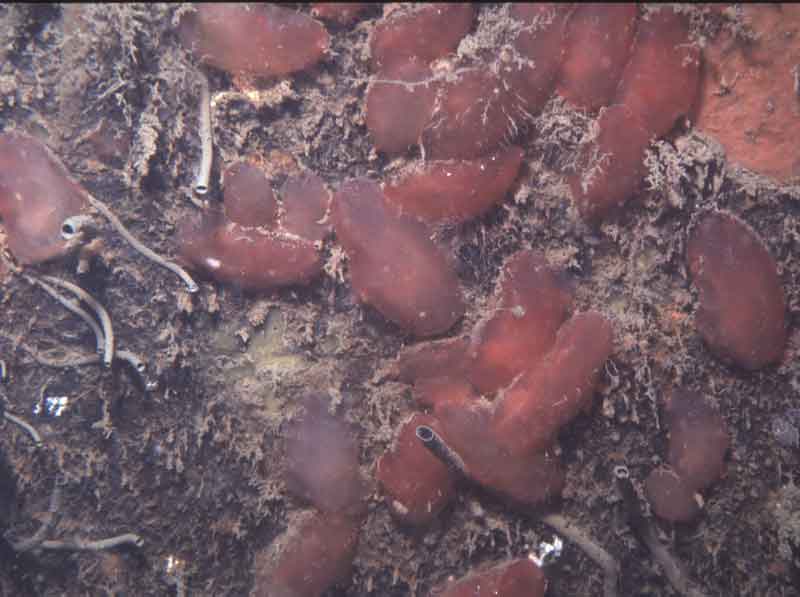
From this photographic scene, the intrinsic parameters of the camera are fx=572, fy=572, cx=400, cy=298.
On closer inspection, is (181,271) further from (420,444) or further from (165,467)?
(420,444)

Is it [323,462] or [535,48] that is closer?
[535,48]

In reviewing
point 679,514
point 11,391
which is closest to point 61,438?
point 11,391

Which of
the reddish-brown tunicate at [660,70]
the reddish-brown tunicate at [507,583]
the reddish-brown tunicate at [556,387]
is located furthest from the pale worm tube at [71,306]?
the reddish-brown tunicate at [660,70]

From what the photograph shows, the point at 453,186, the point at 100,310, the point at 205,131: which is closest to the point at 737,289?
the point at 453,186

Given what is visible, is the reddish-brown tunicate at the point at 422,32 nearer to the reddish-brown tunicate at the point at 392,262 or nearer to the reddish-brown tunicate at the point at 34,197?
the reddish-brown tunicate at the point at 392,262

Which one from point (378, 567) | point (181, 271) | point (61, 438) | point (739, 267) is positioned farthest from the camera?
point (61, 438)

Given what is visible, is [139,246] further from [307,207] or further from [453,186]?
[453,186]

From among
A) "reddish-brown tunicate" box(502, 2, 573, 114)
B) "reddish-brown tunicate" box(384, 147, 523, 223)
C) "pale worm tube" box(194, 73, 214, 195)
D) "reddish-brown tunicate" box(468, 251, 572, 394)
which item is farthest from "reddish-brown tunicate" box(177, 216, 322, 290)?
"reddish-brown tunicate" box(502, 2, 573, 114)
